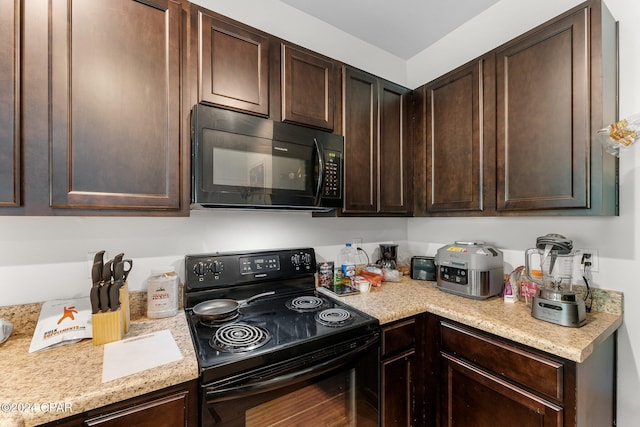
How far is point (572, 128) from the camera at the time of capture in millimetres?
1255

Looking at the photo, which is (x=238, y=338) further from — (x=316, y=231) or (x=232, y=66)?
(x=232, y=66)

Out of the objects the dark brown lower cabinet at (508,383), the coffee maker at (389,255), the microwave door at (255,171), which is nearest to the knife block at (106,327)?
the microwave door at (255,171)

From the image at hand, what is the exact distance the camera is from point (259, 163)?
132cm

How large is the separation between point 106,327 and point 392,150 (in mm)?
1794

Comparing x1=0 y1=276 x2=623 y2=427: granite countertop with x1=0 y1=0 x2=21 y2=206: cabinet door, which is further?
x1=0 y1=0 x2=21 y2=206: cabinet door

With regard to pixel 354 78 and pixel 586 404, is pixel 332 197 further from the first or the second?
pixel 586 404

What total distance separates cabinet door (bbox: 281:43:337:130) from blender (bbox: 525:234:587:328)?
1.26 metres

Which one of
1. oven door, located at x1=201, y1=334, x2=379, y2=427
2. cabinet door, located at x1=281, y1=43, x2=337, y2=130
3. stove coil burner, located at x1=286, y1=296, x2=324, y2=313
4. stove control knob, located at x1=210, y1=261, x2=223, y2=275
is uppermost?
cabinet door, located at x1=281, y1=43, x2=337, y2=130

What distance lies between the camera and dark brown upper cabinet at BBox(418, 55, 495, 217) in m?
1.59

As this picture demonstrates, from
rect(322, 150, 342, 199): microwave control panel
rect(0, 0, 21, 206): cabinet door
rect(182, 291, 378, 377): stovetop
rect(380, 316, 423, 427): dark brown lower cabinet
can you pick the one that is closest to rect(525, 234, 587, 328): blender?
rect(380, 316, 423, 427): dark brown lower cabinet

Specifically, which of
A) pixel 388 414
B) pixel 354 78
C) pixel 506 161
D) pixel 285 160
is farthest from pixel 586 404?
pixel 354 78

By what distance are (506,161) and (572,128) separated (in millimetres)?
295

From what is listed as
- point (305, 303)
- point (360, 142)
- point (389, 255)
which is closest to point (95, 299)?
point (305, 303)

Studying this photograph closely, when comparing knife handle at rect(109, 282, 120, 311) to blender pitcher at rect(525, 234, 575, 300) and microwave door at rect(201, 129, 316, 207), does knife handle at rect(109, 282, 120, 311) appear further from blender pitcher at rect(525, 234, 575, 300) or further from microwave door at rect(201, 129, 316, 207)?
blender pitcher at rect(525, 234, 575, 300)
